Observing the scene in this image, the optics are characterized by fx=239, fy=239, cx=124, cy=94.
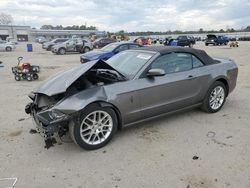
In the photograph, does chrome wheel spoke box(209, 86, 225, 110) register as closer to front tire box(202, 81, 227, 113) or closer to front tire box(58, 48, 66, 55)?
front tire box(202, 81, 227, 113)

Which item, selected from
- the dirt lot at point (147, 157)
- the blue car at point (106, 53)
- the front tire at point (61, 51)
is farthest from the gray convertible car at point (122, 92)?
the front tire at point (61, 51)

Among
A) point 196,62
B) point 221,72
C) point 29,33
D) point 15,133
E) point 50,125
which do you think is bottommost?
point 15,133

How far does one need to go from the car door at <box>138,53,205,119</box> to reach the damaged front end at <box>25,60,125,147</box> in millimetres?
551

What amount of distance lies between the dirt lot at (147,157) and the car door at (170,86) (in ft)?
1.36

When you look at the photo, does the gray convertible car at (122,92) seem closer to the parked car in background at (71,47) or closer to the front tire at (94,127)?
the front tire at (94,127)

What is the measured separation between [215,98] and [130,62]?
2.05 meters

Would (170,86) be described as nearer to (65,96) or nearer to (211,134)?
(211,134)

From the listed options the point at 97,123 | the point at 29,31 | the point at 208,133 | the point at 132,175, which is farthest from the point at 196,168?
the point at 29,31

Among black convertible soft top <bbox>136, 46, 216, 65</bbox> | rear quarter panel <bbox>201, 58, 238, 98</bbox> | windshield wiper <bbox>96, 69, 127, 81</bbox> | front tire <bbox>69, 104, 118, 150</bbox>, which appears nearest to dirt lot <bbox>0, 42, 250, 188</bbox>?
front tire <bbox>69, 104, 118, 150</bbox>

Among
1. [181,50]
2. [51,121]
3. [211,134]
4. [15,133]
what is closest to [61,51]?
[15,133]

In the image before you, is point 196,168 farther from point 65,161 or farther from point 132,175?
point 65,161

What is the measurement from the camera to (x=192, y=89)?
183 inches

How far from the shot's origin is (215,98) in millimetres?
5125

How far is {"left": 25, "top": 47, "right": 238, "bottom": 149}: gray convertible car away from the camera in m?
3.51
